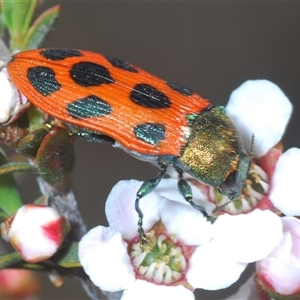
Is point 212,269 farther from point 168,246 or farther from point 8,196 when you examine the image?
point 8,196

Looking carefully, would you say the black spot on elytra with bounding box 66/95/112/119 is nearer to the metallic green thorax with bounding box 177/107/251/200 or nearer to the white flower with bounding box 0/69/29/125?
the white flower with bounding box 0/69/29/125

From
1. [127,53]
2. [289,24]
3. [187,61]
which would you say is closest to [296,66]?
[289,24]

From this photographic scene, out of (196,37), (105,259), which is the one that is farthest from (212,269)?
(196,37)

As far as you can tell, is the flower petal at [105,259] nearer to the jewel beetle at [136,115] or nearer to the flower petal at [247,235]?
the jewel beetle at [136,115]

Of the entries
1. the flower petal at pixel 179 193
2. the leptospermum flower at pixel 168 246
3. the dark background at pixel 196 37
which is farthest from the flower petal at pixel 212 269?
the dark background at pixel 196 37

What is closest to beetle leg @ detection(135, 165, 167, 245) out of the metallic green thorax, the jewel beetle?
the jewel beetle

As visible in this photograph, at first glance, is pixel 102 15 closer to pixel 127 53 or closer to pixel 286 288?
pixel 127 53
